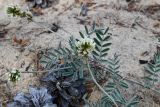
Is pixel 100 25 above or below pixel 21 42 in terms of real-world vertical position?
above

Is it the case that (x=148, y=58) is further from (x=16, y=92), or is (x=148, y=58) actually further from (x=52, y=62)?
(x=16, y=92)

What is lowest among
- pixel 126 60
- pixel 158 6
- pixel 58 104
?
pixel 58 104

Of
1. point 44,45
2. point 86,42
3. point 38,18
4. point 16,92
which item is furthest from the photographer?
point 38,18

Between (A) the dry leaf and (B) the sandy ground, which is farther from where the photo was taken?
(A) the dry leaf

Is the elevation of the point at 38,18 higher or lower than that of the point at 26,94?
higher

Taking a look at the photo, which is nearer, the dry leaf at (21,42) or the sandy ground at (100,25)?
the sandy ground at (100,25)

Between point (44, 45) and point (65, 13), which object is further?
point (65, 13)

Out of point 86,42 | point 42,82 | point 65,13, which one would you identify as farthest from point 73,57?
point 65,13

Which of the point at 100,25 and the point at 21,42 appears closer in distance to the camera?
the point at 21,42
